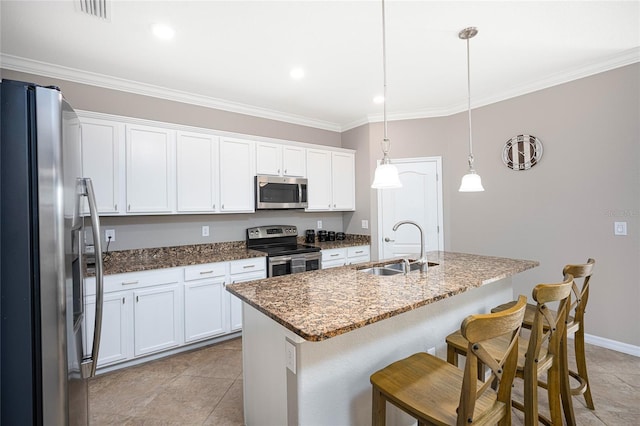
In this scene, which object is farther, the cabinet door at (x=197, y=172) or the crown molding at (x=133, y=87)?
the cabinet door at (x=197, y=172)

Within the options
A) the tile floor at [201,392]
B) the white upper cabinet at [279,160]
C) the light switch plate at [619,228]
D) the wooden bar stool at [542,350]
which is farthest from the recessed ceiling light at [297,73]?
the light switch plate at [619,228]

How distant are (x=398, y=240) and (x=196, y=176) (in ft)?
8.99

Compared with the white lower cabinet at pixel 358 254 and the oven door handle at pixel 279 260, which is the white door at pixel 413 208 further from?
the oven door handle at pixel 279 260

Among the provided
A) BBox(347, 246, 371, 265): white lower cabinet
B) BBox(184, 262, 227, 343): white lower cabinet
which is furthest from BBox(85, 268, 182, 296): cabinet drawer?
BBox(347, 246, 371, 265): white lower cabinet

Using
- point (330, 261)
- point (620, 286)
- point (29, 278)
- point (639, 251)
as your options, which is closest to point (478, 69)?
point (639, 251)

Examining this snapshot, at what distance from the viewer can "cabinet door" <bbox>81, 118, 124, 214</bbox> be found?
2629 millimetres

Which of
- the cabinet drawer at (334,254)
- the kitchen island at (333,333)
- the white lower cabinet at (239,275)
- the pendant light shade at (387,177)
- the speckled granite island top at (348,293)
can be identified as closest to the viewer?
the speckled granite island top at (348,293)

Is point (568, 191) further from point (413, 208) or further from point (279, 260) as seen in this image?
point (279, 260)

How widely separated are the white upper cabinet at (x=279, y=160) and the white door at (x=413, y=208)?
4.09 feet

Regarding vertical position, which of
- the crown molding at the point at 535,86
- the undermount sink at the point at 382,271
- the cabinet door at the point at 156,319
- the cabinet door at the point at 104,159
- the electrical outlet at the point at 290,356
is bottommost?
the cabinet door at the point at 156,319

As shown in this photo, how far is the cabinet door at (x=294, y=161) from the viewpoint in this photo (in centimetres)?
383

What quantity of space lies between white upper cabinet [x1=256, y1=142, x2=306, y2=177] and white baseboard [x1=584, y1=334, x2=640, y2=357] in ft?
11.7

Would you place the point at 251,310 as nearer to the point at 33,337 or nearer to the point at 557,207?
the point at 33,337

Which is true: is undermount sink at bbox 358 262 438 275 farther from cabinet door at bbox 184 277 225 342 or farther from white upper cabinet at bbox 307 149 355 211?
white upper cabinet at bbox 307 149 355 211
